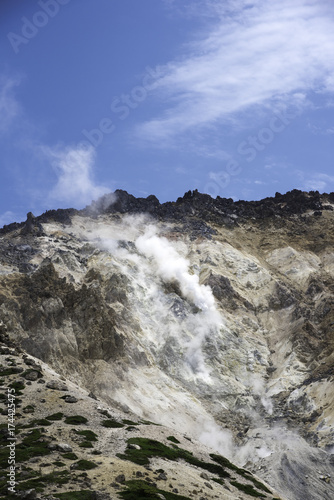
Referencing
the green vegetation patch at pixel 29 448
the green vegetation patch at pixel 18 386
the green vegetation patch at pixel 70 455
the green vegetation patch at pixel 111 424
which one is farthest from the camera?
the green vegetation patch at pixel 18 386

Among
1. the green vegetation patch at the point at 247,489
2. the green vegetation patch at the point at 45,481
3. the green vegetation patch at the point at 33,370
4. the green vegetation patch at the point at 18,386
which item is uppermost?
the green vegetation patch at the point at 33,370

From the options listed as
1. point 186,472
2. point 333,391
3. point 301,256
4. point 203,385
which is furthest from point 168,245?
point 186,472

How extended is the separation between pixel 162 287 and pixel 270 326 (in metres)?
26.7

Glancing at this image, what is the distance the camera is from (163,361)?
13675 cm

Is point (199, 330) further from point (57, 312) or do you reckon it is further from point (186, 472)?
point (186, 472)

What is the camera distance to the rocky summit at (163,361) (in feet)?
235

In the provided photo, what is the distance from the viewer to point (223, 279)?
163375 millimetres

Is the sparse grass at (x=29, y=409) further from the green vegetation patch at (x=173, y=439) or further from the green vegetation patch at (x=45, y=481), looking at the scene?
the green vegetation patch at (x=45, y=481)

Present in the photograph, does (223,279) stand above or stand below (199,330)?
above

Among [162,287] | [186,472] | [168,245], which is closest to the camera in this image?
[186,472]

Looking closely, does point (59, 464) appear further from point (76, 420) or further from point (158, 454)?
point (76, 420)

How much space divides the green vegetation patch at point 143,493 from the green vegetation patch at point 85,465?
14.7 ft

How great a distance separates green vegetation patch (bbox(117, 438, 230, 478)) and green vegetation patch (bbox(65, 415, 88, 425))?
678 cm

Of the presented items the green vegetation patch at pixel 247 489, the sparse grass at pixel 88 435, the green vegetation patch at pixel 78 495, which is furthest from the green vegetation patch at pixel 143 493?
the green vegetation patch at pixel 247 489
